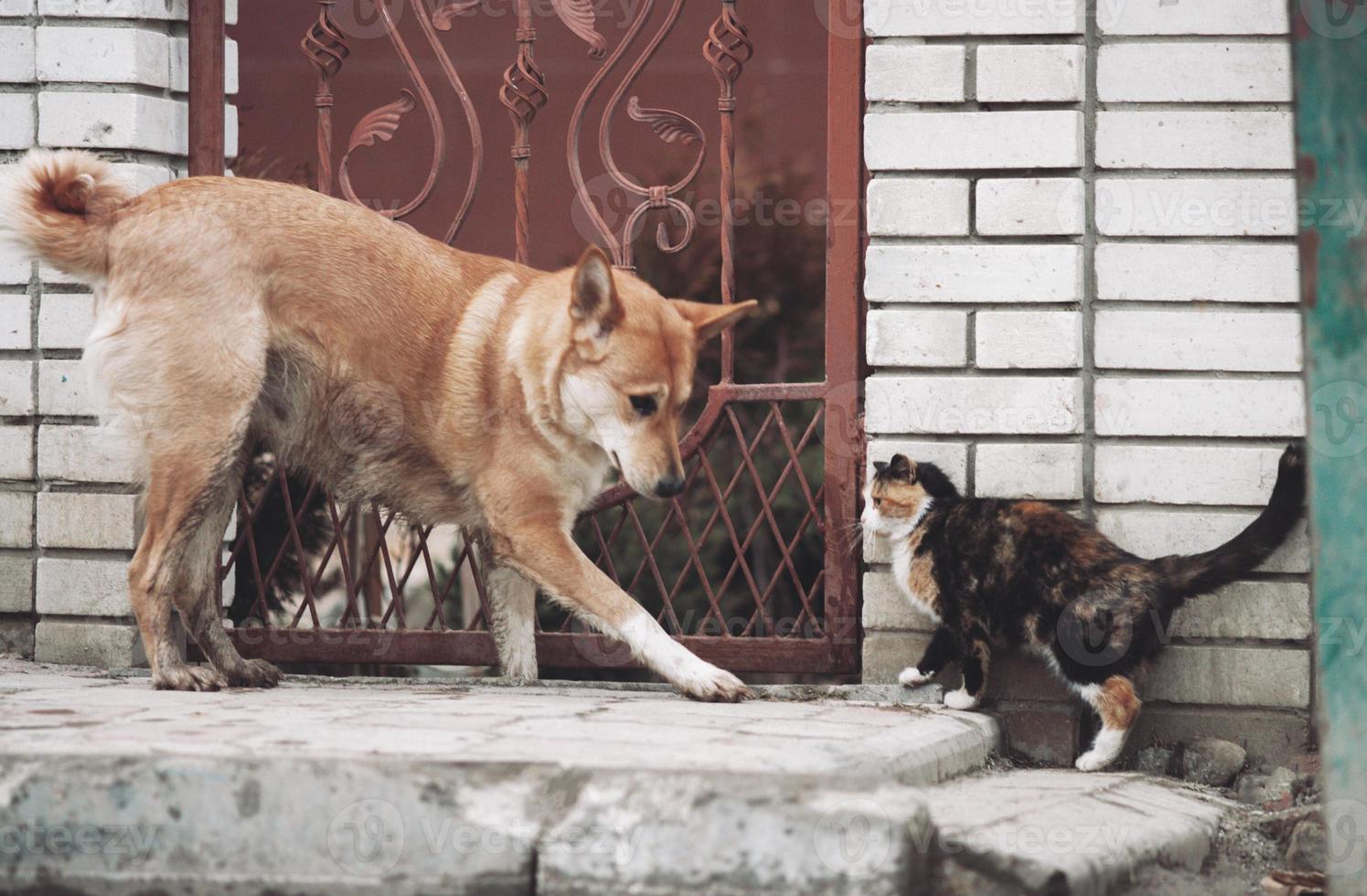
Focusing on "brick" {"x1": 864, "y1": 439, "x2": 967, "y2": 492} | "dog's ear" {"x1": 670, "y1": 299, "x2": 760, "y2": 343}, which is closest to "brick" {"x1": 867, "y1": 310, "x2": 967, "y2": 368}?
"brick" {"x1": 864, "y1": 439, "x2": 967, "y2": 492}

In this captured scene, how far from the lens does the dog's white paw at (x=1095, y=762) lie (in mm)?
4281

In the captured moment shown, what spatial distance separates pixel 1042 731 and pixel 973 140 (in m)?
1.88

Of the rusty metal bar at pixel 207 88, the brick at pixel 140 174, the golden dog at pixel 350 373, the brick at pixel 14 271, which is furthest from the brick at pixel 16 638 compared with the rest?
the rusty metal bar at pixel 207 88

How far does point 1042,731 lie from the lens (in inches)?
176

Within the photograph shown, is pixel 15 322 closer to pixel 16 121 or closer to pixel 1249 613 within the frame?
pixel 16 121

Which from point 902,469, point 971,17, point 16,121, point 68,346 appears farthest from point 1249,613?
point 16,121

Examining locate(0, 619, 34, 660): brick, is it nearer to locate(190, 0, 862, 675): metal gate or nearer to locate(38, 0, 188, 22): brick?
locate(190, 0, 862, 675): metal gate

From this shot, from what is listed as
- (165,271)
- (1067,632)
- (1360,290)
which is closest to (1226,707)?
(1067,632)

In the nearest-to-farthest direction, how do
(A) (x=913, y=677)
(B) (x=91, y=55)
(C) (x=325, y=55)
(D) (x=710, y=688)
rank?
(D) (x=710, y=688), (A) (x=913, y=677), (B) (x=91, y=55), (C) (x=325, y=55)

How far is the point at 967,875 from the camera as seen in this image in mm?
3031

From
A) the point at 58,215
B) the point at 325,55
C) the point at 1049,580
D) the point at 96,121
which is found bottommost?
the point at 1049,580

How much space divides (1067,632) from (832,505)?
0.99m

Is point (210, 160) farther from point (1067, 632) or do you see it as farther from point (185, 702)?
point (1067, 632)

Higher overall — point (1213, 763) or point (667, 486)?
point (667, 486)
